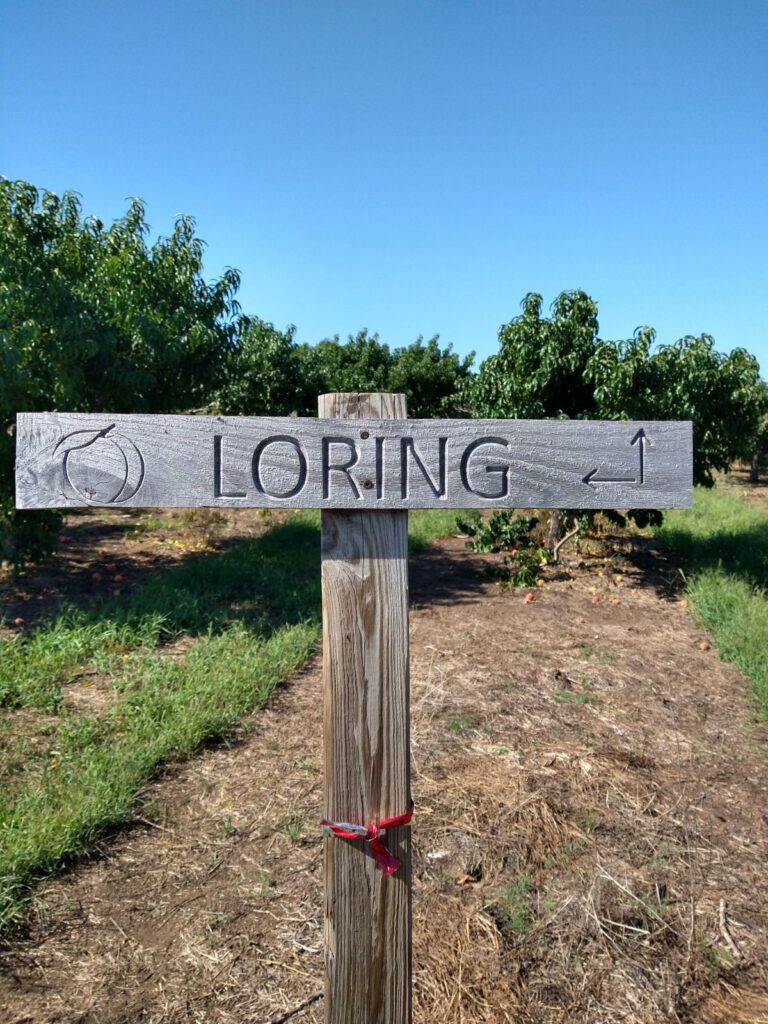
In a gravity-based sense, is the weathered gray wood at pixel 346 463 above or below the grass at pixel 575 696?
above

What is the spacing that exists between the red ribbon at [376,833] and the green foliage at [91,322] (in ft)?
15.0

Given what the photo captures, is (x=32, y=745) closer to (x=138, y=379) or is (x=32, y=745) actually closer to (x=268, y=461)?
(x=268, y=461)

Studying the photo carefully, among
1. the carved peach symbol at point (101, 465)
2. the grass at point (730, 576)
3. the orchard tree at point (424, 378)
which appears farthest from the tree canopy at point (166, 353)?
the orchard tree at point (424, 378)

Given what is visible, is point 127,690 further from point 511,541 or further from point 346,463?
point 511,541

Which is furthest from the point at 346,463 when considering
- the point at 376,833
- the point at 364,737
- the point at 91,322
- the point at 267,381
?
the point at 267,381

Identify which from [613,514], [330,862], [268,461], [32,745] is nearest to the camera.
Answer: [268,461]

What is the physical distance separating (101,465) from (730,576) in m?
7.25

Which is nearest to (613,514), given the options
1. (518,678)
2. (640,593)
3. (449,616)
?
(640,593)

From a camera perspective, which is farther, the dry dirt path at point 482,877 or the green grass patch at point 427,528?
the green grass patch at point 427,528

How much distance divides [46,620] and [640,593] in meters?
5.51

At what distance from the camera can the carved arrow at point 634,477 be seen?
5.47 ft

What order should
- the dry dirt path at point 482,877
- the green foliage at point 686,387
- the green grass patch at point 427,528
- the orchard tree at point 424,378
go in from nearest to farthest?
the dry dirt path at point 482,877 → the green foliage at point 686,387 → the green grass patch at point 427,528 → the orchard tree at point 424,378

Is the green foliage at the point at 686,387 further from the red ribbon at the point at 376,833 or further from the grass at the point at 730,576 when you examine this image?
the red ribbon at the point at 376,833

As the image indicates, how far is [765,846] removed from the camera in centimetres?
326
